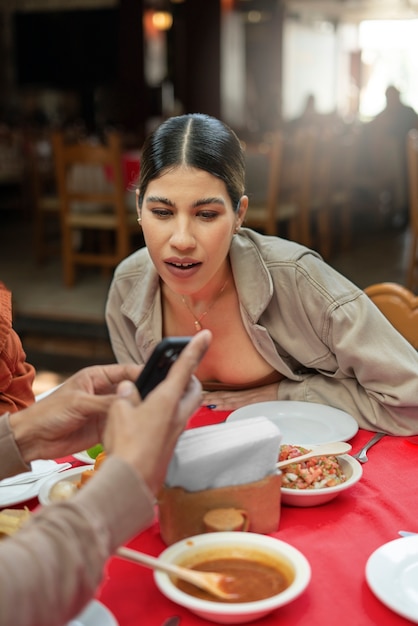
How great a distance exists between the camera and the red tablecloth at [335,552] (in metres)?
0.93

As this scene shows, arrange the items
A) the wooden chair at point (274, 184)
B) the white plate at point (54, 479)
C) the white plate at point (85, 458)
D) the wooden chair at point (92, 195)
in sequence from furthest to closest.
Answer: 1. the wooden chair at point (274, 184)
2. the wooden chair at point (92, 195)
3. the white plate at point (85, 458)
4. the white plate at point (54, 479)

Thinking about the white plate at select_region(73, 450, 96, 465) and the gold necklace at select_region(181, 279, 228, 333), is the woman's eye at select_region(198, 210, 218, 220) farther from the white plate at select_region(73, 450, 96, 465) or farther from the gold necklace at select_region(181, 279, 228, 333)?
the white plate at select_region(73, 450, 96, 465)

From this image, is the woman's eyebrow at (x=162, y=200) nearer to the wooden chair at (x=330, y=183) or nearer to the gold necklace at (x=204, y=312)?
the gold necklace at (x=204, y=312)

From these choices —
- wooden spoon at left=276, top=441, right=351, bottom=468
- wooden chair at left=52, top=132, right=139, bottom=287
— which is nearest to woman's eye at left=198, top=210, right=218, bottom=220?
wooden spoon at left=276, top=441, right=351, bottom=468

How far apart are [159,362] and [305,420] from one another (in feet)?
2.22

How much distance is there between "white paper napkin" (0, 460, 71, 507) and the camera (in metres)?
1.25

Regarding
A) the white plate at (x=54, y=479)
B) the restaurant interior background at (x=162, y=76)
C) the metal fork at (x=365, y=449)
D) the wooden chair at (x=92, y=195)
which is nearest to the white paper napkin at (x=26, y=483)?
the white plate at (x=54, y=479)

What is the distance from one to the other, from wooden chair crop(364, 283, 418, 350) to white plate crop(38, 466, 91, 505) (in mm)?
955

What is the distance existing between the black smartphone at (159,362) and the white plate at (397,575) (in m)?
0.39

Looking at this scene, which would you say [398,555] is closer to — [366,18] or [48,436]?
[48,436]

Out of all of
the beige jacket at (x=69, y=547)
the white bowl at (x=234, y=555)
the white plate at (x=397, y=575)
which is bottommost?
the white plate at (x=397, y=575)

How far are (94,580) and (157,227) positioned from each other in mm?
888

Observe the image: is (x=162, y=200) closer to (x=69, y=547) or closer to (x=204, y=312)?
(x=204, y=312)

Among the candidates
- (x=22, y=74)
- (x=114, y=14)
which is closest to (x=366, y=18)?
(x=114, y=14)
